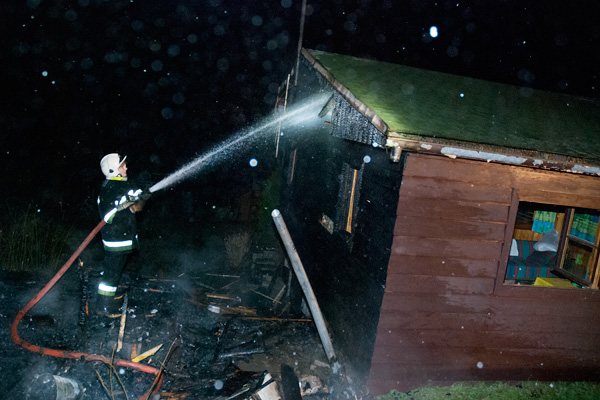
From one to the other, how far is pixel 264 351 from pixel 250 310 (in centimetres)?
156

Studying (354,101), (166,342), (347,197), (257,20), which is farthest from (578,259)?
(257,20)

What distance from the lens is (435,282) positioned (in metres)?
4.27

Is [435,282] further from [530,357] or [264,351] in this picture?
[264,351]

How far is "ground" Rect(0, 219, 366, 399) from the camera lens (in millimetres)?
4367

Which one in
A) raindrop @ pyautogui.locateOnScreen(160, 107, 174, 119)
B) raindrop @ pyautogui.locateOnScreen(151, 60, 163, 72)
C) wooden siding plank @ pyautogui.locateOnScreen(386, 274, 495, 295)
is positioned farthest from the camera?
raindrop @ pyautogui.locateOnScreen(160, 107, 174, 119)

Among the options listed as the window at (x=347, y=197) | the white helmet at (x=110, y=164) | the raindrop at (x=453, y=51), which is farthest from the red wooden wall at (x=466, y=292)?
the raindrop at (x=453, y=51)

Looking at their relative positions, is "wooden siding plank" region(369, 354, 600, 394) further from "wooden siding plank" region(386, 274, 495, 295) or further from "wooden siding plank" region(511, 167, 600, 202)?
A: "wooden siding plank" region(511, 167, 600, 202)

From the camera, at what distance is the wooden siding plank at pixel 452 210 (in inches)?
158

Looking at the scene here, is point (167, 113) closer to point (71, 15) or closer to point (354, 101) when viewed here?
point (71, 15)

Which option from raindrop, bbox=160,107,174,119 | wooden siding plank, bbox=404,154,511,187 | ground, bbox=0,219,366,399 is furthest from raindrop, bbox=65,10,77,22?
wooden siding plank, bbox=404,154,511,187

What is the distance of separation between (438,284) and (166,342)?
13.9 ft

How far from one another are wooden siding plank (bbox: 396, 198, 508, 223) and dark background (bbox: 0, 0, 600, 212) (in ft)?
21.0

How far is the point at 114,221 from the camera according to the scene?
545 cm

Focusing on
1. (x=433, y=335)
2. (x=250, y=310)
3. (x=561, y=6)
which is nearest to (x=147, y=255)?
(x=250, y=310)
